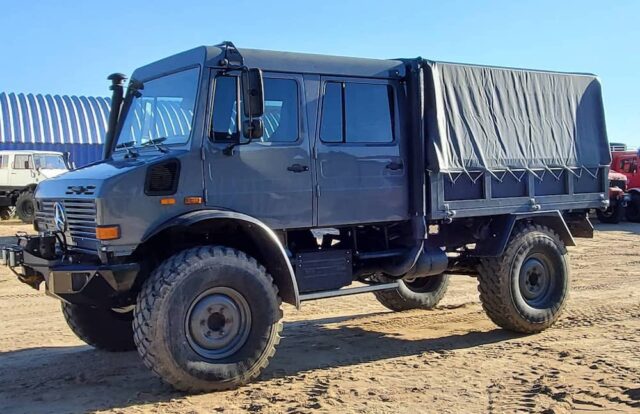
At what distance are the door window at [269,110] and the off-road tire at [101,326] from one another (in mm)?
2217

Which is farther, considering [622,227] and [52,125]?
[52,125]

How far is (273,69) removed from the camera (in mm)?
6156

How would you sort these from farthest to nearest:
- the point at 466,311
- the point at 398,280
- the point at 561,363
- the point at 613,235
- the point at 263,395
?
the point at 613,235 < the point at 466,311 < the point at 398,280 < the point at 561,363 < the point at 263,395

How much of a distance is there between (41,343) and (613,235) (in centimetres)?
1618

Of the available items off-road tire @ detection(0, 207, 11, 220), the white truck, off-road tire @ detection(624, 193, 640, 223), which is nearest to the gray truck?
off-road tire @ detection(624, 193, 640, 223)

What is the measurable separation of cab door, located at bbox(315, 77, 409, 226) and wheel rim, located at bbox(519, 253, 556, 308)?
1.73 metres

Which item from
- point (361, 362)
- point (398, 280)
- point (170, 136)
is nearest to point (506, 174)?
point (398, 280)

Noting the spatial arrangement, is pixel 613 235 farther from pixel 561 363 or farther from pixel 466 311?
pixel 561 363

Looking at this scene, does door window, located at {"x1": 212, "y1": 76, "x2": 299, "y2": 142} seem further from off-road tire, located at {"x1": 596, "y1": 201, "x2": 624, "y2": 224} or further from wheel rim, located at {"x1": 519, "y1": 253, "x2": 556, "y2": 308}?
off-road tire, located at {"x1": 596, "y1": 201, "x2": 624, "y2": 224}

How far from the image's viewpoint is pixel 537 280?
787cm

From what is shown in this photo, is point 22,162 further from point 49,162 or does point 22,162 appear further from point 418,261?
point 418,261

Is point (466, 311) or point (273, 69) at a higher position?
point (273, 69)

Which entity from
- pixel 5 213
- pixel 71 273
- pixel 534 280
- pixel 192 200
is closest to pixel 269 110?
pixel 192 200

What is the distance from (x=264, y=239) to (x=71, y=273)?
1560mm
